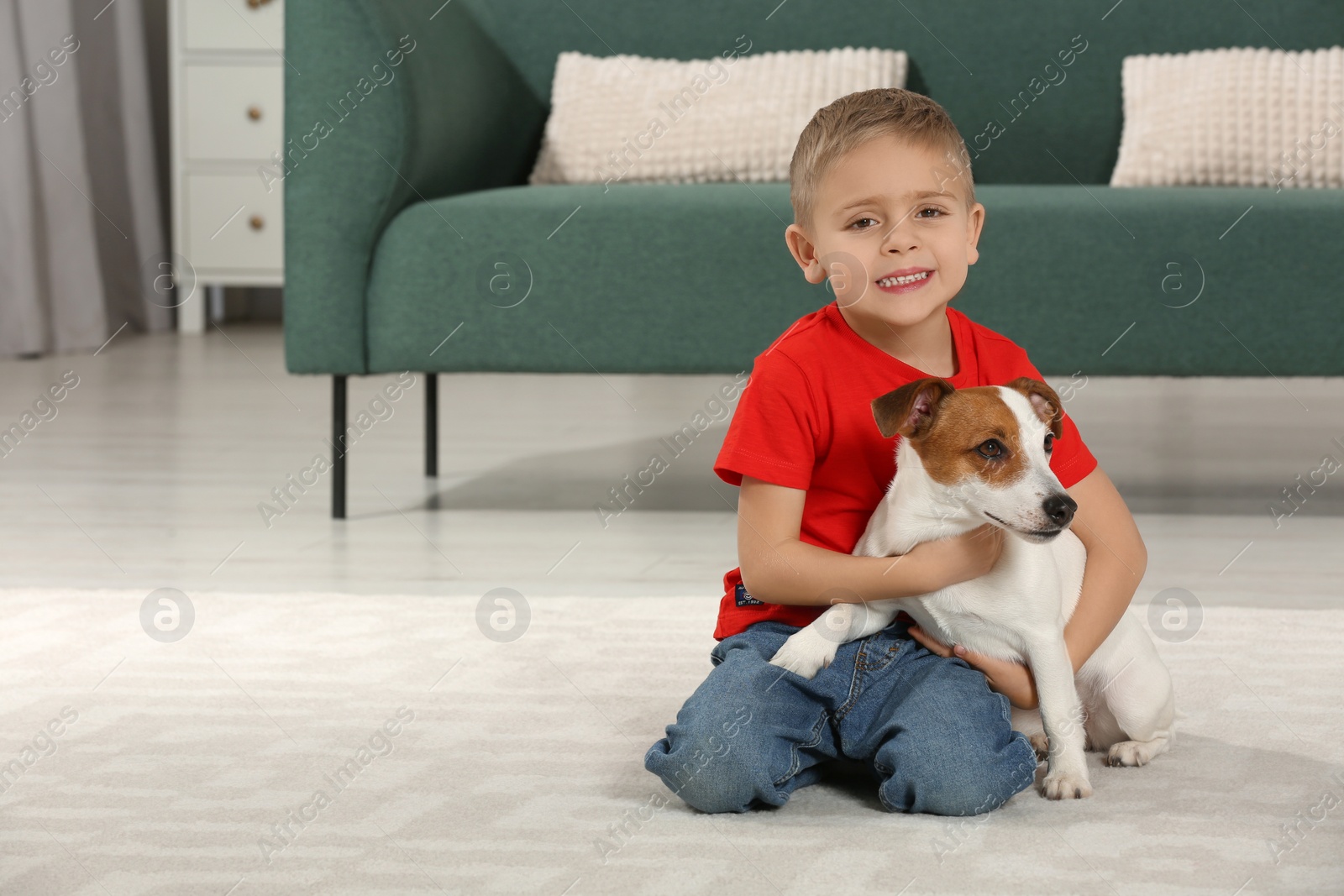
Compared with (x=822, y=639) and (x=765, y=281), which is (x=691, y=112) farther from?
(x=822, y=639)

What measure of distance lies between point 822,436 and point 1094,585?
271mm

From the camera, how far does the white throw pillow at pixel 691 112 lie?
264cm

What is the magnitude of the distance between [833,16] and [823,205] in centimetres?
181

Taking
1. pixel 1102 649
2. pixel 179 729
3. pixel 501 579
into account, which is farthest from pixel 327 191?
pixel 1102 649

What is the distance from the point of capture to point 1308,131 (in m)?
2.48

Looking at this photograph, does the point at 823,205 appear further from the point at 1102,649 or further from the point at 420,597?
the point at 420,597

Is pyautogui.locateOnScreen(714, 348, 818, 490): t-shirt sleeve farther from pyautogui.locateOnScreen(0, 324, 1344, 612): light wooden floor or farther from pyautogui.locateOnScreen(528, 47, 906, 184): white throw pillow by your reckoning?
pyautogui.locateOnScreen(528, 47, 906, 184): white throw pillow

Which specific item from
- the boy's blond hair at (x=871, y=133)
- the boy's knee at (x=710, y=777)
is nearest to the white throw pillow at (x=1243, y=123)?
the boy's blond hair at (x=871, y=133)

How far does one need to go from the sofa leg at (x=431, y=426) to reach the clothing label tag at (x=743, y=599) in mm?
1498

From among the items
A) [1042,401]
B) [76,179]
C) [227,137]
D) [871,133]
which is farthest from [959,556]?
[227,137]

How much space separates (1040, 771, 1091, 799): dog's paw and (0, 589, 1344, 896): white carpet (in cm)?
1

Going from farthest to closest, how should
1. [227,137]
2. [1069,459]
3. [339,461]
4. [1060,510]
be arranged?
[227,137] → [339,461] → [1069,459] → [1060,510]

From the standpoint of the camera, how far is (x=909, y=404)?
42.2 inches

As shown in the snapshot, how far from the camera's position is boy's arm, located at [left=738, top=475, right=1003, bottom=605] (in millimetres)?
1101
